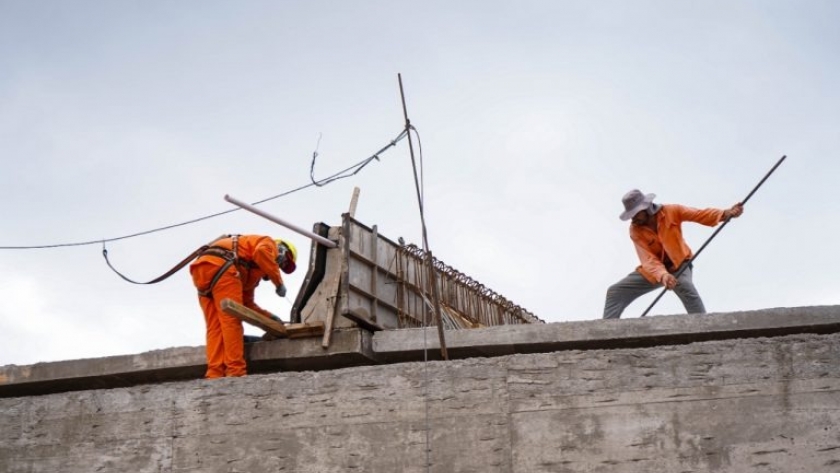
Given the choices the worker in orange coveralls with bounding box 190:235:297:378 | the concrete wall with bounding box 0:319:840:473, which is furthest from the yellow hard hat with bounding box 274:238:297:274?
the concrete wall with bounding box 0:319:840:473

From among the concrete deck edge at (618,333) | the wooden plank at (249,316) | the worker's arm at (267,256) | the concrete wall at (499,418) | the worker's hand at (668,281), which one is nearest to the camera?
the concrete wall at (499,418)

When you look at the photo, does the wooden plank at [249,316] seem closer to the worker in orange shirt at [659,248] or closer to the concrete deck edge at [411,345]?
the concrete deck edge at [411,345]

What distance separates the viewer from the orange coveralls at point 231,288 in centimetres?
764

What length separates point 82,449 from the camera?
7.33 m

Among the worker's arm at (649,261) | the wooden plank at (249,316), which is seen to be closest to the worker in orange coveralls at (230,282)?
the wooden plank at (249,316)

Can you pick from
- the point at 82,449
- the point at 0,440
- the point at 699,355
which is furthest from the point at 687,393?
the point at 0,440

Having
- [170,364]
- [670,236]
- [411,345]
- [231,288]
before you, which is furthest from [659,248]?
[170,364]

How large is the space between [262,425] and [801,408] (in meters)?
3.46

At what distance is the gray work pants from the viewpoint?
8.21 metres

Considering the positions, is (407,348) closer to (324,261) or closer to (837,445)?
(324,261)

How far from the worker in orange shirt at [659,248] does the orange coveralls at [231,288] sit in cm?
285

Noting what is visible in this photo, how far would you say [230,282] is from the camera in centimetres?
805

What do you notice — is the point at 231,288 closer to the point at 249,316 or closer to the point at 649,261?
the point at 249,316

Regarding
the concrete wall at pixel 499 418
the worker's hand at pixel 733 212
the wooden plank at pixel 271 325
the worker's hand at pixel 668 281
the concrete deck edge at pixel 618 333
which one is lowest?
the concrete wall at pixel 499 418
